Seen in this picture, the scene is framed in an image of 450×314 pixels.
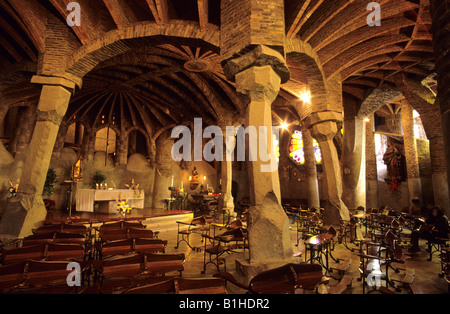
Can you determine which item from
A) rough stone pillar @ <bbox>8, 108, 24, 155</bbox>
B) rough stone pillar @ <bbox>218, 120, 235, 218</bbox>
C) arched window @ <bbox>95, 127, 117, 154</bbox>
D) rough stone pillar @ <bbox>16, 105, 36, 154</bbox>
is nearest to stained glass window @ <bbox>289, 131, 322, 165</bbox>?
rough stone pillar @ <bbox>218, 120, 235, 218</bbox>

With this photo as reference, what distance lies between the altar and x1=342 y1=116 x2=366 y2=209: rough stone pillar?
1080cm

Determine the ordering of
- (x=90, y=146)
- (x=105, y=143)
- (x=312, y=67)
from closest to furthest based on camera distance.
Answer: (x=312, y=67), (x=90, y=146), (x=105, y=143)

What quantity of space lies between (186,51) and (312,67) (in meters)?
4.92

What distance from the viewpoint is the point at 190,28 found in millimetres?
6016

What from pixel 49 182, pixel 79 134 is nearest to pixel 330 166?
pixel 49 182

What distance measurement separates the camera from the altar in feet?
33.3

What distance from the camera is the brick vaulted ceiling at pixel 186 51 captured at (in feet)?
21.1

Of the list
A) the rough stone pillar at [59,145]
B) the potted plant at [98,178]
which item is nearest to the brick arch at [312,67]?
the potted plant at [98,178]

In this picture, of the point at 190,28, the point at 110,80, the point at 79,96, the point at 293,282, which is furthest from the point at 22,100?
the point at 293,282

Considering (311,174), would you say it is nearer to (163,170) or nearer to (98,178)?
(163,170)

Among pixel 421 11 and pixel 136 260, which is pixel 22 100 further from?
pixel 421 11

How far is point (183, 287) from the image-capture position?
1.87 m

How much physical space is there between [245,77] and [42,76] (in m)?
5.91

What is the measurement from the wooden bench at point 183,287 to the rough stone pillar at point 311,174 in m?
12.2
